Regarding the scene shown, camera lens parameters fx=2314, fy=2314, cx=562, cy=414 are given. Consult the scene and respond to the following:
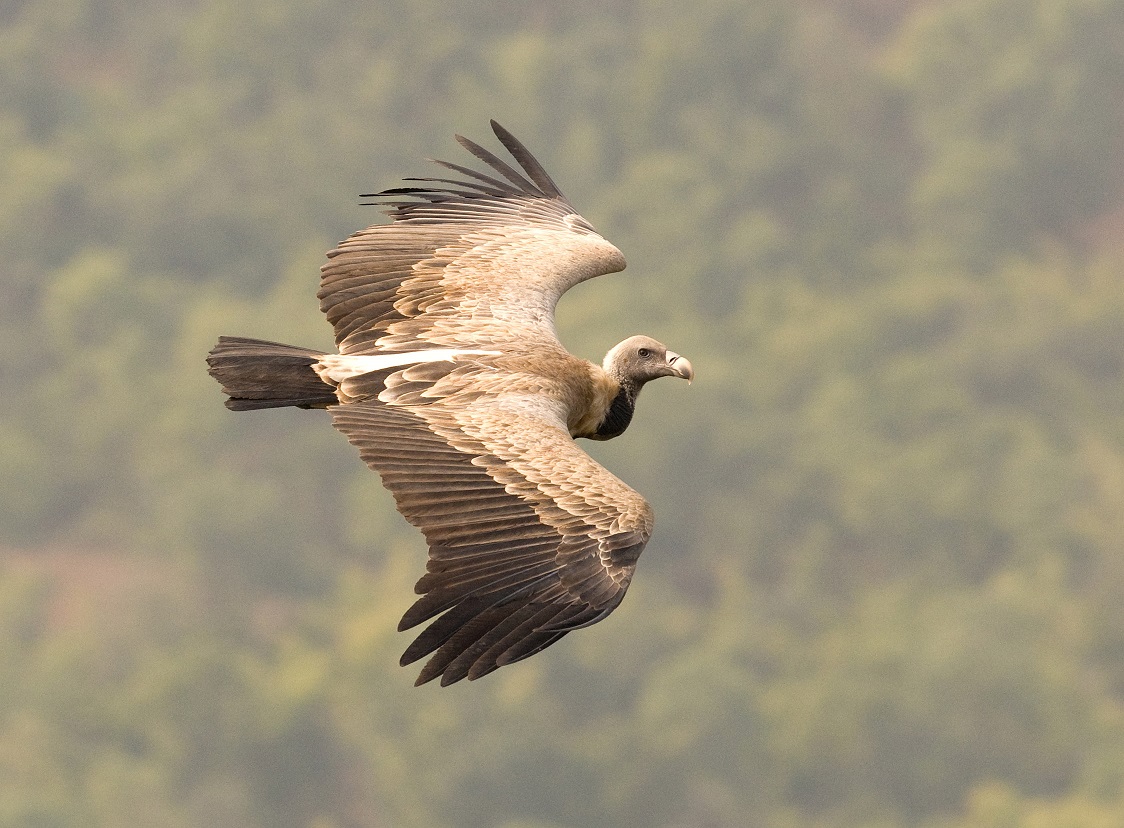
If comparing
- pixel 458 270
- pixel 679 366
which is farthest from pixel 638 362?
pixel 458 270

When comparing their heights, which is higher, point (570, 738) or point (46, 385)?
point (46, 385)

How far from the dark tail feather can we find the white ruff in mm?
62

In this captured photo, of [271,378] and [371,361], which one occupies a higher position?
[371,361]

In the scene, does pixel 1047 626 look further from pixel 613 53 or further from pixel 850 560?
pixel 613 53

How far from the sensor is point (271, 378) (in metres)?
14.6

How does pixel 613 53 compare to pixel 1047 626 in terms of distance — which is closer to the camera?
pixel 1047 626

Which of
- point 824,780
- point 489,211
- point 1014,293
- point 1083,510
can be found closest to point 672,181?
point 1014,293

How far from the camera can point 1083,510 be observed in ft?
375

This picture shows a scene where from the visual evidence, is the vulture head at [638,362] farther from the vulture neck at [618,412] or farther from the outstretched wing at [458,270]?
the outstretched wing at [458,270]

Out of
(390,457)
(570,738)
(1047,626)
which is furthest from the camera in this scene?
(1047,626)

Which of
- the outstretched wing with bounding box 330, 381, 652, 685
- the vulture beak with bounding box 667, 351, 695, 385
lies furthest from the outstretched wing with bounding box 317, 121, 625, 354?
the outstretched wing with bounding box 330, 381, 652, 685

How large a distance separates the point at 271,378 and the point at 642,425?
327 feet

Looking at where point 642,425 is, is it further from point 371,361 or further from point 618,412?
point 371,361

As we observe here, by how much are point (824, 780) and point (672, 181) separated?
147 ft
